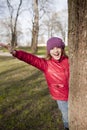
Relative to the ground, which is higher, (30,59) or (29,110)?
(30,59)

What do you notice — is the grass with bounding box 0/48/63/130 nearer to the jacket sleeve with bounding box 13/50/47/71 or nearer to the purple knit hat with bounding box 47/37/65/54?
the jacket sleeve with bounding box 13/50/47/71

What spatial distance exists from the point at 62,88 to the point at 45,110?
2.74 meters

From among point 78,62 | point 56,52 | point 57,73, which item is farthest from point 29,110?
A: point 78,62

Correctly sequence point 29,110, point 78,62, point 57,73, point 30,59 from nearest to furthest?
point 78,62 → point 30,59 → point 57,73 → point 29,110

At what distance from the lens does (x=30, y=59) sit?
3.80m

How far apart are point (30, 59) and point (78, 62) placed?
2.56ft

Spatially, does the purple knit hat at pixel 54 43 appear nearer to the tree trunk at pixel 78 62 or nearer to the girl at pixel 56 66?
the girl at pixel 56 66

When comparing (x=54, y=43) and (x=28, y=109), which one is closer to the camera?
(x=54, y=43)

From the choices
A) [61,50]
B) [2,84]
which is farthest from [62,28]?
[61,50]

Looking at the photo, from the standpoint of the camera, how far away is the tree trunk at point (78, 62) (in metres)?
3.17

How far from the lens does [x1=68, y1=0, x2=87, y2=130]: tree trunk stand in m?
3.17

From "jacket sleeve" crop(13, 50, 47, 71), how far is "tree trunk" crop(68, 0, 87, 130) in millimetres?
603

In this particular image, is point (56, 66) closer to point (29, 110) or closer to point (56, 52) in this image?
point (56, 52)

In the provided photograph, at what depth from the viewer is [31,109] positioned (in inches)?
261
